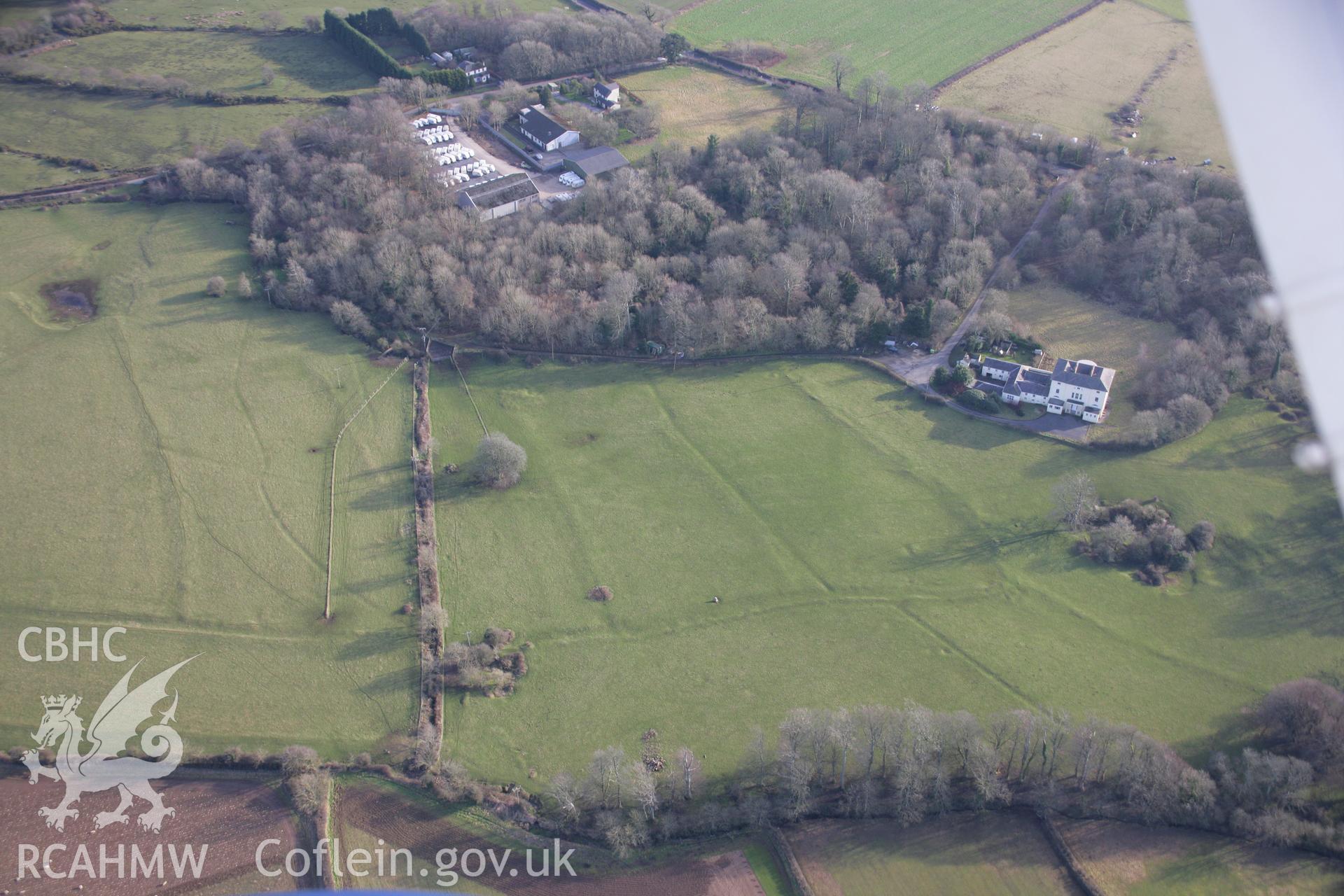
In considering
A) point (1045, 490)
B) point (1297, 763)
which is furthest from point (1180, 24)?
point (1297, 763)

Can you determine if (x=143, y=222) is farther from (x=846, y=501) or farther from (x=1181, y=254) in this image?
(x=1181, y=254)

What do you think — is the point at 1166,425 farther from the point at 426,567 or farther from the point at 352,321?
the point at 352,321

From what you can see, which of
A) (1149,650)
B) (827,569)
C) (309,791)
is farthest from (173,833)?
(1149,650)

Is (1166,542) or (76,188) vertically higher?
(76,188)

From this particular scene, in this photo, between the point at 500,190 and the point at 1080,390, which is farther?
the point at 500,190

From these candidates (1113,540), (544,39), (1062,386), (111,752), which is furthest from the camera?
(544,39)

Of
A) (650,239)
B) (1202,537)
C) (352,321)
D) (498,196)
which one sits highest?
(498,196)
